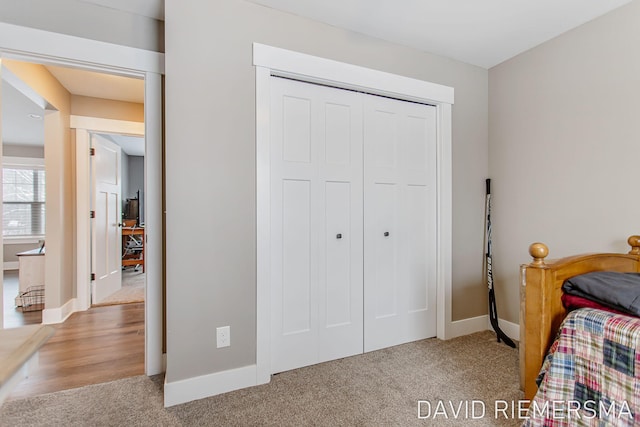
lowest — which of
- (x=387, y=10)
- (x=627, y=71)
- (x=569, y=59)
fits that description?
(x=627, y=71)

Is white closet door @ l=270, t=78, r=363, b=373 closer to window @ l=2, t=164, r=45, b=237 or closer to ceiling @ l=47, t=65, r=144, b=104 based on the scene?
ceiling @ l=47, t=65, r=144, b=104

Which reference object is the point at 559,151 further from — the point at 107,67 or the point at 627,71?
the point at 107,67

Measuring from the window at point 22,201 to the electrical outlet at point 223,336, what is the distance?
6.53 metres

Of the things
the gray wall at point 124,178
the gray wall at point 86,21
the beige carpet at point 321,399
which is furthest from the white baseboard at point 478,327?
the gray wall at point 124,178

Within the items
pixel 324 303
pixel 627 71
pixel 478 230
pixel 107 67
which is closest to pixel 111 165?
pixel 107 67

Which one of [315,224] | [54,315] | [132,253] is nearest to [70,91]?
[54,315]

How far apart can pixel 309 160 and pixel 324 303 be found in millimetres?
1023

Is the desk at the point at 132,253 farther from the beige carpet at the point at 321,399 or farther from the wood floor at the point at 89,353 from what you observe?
the beige carpet at the point at 321,399

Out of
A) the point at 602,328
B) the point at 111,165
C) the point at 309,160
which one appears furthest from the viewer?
the point at 111,165

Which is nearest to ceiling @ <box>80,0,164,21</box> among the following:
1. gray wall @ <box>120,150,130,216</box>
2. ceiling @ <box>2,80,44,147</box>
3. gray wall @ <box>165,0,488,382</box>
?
gray wall @ <box>165,0,488,382</box>

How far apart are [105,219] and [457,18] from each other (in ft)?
13.8

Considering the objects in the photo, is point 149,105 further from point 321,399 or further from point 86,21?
point 321,399

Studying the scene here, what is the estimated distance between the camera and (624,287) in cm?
123

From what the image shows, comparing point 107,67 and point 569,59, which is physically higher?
point 569,59
